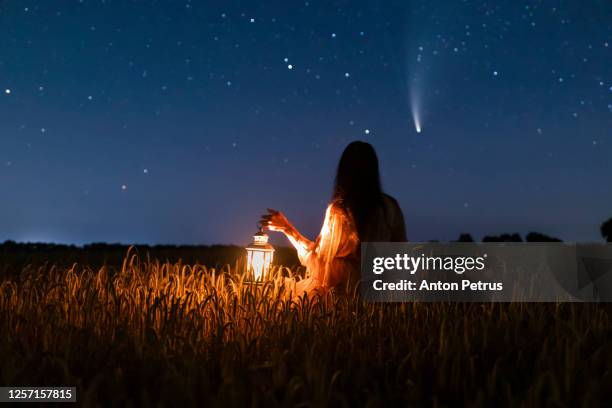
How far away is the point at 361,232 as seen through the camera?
17.3ft

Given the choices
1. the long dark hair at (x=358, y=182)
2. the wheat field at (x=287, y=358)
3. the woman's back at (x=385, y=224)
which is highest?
the long dark hair at (x=358, y=182)

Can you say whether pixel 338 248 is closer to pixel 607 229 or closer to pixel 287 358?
pixel 287 358

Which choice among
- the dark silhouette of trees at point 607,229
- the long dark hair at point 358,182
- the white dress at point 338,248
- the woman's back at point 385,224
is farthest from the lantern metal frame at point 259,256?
the dark silhouette of trees at point 607,229

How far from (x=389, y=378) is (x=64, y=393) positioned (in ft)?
5.32

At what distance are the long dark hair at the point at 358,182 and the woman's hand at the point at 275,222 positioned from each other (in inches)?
22.1

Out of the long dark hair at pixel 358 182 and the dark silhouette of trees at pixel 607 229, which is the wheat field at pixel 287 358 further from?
the dark silhouette of trees at pixel 607 229

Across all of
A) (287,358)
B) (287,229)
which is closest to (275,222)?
(287,229)

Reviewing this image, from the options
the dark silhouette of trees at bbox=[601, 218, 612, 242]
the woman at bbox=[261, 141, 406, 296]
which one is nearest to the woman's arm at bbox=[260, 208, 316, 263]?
the woman at bbox=[261, 141, 406, 296]

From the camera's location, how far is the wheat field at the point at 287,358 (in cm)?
244

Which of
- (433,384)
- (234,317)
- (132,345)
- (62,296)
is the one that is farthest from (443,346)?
(62,296)

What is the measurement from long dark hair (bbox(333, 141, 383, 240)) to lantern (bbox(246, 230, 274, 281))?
0.81 metres

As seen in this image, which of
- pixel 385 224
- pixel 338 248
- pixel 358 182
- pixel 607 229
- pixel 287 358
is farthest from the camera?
pixel 607 229

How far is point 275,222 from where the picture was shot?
5418 mm

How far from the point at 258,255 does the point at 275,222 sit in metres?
0.36
